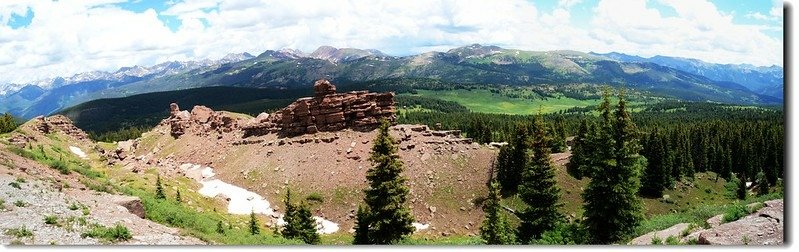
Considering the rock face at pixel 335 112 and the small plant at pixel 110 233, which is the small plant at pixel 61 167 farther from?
the rock face at pixel 335 112

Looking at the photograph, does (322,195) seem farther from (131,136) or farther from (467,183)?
(131,136)

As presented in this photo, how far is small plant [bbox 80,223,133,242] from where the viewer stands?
16312 millimetres

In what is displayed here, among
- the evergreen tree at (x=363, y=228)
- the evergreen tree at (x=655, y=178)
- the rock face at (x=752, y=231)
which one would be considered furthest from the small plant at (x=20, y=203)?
the evergreen tree at (x=655, y=178)

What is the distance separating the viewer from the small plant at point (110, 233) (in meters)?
16.3

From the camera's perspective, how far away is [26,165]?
2442 centimetres

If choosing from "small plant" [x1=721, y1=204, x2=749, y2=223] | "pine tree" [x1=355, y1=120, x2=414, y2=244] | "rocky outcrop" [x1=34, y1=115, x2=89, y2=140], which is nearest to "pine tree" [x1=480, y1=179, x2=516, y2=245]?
"pine tree" [x1=355, y1=120, x2=414, y2=244]

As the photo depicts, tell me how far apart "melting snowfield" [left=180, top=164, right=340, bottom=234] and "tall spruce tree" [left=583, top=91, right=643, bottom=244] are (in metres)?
28.7

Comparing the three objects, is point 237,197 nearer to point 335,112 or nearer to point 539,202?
point 335,112

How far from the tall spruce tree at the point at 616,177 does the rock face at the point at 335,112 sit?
44.2 meters

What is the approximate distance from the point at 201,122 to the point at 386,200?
65.1 meters

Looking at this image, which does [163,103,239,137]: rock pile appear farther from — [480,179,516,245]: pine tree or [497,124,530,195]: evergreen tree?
[480,179,516,245]: pine tree

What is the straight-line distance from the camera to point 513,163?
56.7 metres

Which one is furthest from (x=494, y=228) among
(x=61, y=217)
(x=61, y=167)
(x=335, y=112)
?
(x=335, y=112)

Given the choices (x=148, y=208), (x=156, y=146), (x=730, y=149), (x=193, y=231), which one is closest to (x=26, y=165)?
(x=148, y=208)
